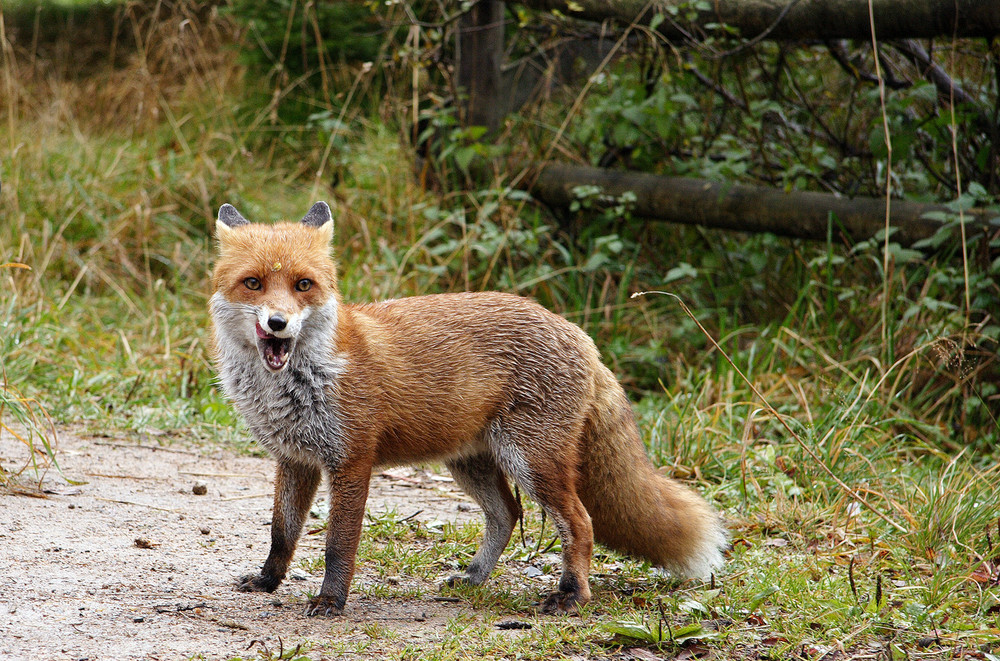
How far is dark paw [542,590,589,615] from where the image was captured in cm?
353

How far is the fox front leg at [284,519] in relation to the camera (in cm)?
357

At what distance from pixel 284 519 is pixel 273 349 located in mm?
760

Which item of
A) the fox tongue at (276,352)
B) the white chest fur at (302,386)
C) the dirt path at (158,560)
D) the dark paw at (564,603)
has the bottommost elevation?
the dirt path at (158,560)

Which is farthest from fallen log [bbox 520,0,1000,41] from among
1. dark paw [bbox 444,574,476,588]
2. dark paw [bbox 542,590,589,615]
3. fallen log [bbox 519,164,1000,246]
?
dark paw [bbox 444,574,476,588]

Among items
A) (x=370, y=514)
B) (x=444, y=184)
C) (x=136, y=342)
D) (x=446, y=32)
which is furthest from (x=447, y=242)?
(x=370, y=514)

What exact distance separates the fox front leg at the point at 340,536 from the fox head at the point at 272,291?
1.60 feet

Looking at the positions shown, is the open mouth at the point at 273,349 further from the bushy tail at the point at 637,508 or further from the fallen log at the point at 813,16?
the fallen log at the point at 813,16

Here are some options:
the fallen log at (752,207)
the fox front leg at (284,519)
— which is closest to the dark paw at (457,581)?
the fox front leg at (284,519)

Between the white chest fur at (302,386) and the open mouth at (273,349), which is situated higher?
the open mouth at (273,349)

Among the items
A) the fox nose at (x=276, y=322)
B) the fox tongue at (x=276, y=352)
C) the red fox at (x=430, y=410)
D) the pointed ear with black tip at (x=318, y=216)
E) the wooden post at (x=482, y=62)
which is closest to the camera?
the fox nose at (x=276, y=322)

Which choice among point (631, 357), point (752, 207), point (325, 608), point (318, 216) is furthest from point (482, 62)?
point (325, 608)

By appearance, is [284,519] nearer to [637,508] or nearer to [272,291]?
[272,291]

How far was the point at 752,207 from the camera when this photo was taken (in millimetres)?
6074

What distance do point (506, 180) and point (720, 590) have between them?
404cm
